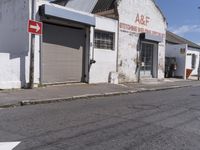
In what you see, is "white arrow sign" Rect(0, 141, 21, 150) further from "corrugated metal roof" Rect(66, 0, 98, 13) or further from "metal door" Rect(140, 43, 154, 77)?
"metal door" Rect(140, 43, 154, 77)

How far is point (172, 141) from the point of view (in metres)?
5.61

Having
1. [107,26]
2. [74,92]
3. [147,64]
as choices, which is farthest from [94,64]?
[147,64]

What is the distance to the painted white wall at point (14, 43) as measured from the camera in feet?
38.1

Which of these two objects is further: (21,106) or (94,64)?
(94,64)

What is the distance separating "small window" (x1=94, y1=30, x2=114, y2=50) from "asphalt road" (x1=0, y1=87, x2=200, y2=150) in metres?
7.33

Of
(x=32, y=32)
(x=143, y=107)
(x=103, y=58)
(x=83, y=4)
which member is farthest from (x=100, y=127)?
(x=83, y=4)

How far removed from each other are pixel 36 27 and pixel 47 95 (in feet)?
10.0

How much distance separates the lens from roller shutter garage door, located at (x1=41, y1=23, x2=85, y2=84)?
1330 centimetres

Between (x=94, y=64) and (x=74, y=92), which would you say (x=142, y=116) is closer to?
(x=74, y=92)

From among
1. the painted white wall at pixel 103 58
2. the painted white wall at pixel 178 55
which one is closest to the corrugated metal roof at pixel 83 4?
the painted white wall at pixel 103 58

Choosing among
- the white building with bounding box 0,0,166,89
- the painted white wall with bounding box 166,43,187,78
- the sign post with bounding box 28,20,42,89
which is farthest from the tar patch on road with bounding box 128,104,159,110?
the painted white wall with bounding box 166,43,187,78

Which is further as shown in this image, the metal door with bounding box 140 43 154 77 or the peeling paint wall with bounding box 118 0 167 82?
the metal door with bounding box 140 43 154 77

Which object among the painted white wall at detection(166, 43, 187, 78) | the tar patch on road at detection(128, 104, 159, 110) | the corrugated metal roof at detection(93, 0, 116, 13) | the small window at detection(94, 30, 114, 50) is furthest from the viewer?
the painted white wall at detection(166, 43, 187, 78)

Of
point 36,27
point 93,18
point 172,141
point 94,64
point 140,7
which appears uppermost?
point 140,7
